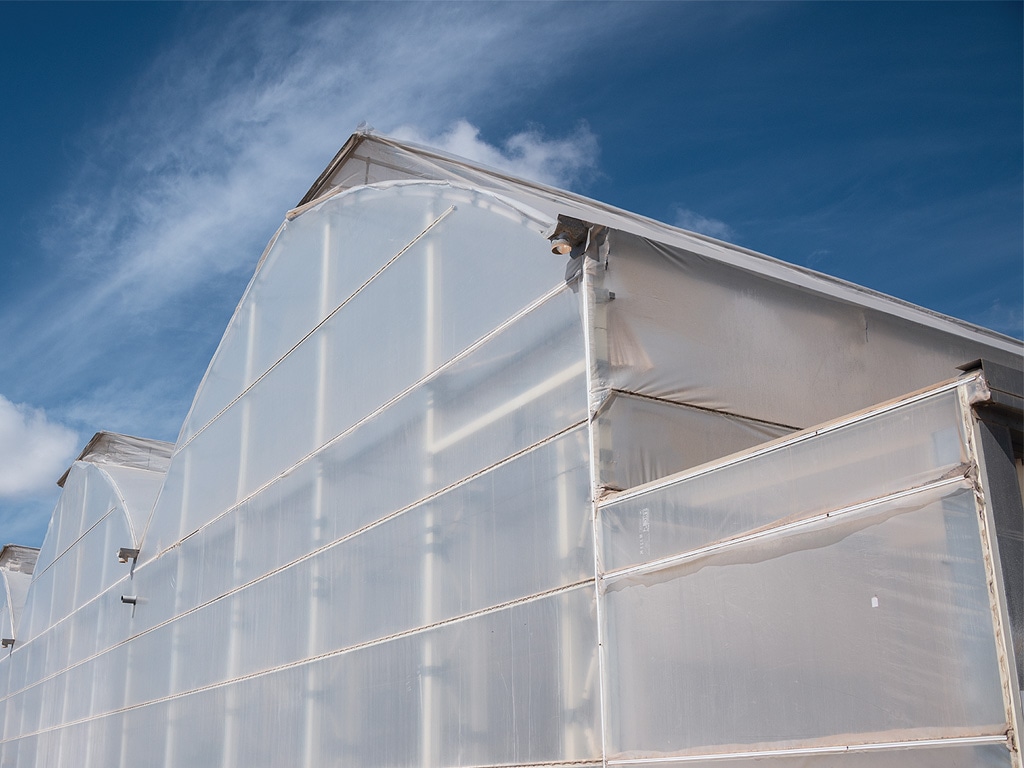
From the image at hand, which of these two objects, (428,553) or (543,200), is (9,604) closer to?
(428,553)

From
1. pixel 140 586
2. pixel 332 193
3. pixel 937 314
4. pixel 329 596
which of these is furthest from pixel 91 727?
pixel 937 314

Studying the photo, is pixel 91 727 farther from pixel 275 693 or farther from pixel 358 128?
pixel 358 128

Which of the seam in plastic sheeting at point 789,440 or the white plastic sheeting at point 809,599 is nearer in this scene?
the white plastic sheeting at point 809,599

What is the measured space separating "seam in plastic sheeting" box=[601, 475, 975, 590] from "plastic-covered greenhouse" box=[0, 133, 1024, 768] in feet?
0.06

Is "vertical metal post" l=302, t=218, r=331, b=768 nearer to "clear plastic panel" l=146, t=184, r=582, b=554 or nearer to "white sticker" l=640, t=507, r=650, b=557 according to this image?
"clear plastic panel" l=146, t=184, r=582, b=554

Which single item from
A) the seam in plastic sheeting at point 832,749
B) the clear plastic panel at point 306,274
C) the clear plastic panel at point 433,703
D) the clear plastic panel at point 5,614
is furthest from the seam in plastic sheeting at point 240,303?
the clear plastic panel at point 5,614

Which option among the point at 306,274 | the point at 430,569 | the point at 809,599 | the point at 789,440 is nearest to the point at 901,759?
the point at 809,599

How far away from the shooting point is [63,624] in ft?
73.0

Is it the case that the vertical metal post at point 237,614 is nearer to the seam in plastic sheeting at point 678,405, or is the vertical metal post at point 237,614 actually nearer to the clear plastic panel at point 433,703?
the clear plastic panel at point 433,703

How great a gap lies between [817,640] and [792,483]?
96 centimetres

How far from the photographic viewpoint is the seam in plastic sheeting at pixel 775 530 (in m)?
5.83

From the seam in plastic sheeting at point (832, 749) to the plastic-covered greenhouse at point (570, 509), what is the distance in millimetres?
18

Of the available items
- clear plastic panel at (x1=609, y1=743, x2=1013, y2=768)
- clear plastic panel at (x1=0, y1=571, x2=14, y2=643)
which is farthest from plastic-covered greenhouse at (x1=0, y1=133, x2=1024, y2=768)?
clear plastic panel at (x1=0, y1=571, x2=14, y2=643)

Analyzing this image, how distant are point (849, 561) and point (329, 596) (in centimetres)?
662
